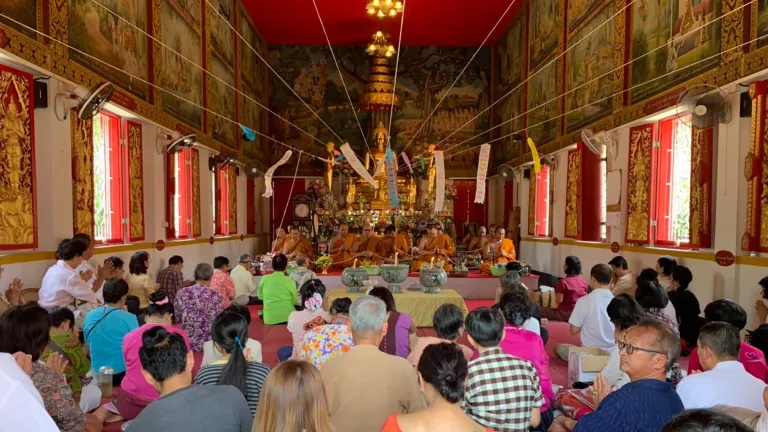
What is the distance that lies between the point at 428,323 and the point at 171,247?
212 inches

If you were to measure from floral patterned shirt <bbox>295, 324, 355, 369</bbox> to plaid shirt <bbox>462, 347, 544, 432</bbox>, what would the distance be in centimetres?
91

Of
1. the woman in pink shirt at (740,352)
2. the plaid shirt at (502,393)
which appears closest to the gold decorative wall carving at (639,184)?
the woman in pink shirt at (740,352)

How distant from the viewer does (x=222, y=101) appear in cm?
1406

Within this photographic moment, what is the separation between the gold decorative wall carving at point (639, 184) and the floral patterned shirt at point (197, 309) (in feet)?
20.9

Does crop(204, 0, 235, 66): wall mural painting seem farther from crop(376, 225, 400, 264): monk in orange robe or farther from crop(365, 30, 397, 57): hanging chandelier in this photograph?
crop(376, 225, 400, 264): monk in orange robe

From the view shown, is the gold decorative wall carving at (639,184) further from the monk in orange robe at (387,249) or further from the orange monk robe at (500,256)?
the monk in orange robe at (387,249)

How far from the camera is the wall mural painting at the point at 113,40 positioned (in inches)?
281

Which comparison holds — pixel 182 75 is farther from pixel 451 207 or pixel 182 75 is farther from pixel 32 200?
pixel 451 207

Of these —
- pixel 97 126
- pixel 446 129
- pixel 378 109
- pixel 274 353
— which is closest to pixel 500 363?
pixel 274 353

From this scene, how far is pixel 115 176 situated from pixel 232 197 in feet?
22.1

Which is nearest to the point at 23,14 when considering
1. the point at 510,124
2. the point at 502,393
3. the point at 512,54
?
the point at 502,393

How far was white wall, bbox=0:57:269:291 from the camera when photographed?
6179mm

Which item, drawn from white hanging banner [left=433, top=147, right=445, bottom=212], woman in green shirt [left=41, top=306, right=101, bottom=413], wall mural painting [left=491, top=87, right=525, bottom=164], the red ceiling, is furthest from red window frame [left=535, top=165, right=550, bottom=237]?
woman in green shirt [left=41, top=306, right=101, bottom=413]

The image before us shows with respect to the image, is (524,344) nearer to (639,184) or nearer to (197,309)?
(197,309)
